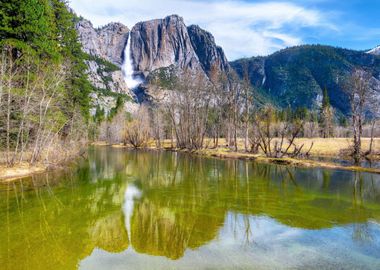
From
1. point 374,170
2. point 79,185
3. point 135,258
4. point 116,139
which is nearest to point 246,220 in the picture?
point 135,258

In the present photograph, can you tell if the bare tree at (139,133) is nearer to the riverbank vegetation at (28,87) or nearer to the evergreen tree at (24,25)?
the riverbank vegetation at (28,87)

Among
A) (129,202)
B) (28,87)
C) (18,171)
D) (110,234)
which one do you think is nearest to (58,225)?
(110,234)

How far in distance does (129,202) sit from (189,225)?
5.10 metres

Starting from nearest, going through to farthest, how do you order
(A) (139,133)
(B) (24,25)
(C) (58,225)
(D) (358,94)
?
1. (C) (58,225)
2. (B) (24,25)
3. (D) (358,94)
4. (A) (139,133)

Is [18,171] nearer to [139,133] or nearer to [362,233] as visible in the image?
[362,233]

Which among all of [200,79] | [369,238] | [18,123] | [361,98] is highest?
[200,79]

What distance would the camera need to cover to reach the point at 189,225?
12.6 meters

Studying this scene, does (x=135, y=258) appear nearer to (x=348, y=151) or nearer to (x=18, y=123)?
(x=18, y=123)

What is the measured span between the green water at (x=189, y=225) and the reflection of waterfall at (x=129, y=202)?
47 millimetres

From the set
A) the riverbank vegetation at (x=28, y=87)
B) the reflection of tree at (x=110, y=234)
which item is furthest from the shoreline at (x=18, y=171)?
the reflection of tree at (x=110, y=234)

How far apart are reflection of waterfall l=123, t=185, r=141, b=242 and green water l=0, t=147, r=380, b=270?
5cm

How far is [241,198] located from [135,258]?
32.1 ft

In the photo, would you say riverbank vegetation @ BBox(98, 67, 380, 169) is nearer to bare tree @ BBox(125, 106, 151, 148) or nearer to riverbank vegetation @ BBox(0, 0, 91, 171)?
bare tree @ BBox(125, 106, 151, 148)

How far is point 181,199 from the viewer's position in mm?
17594
